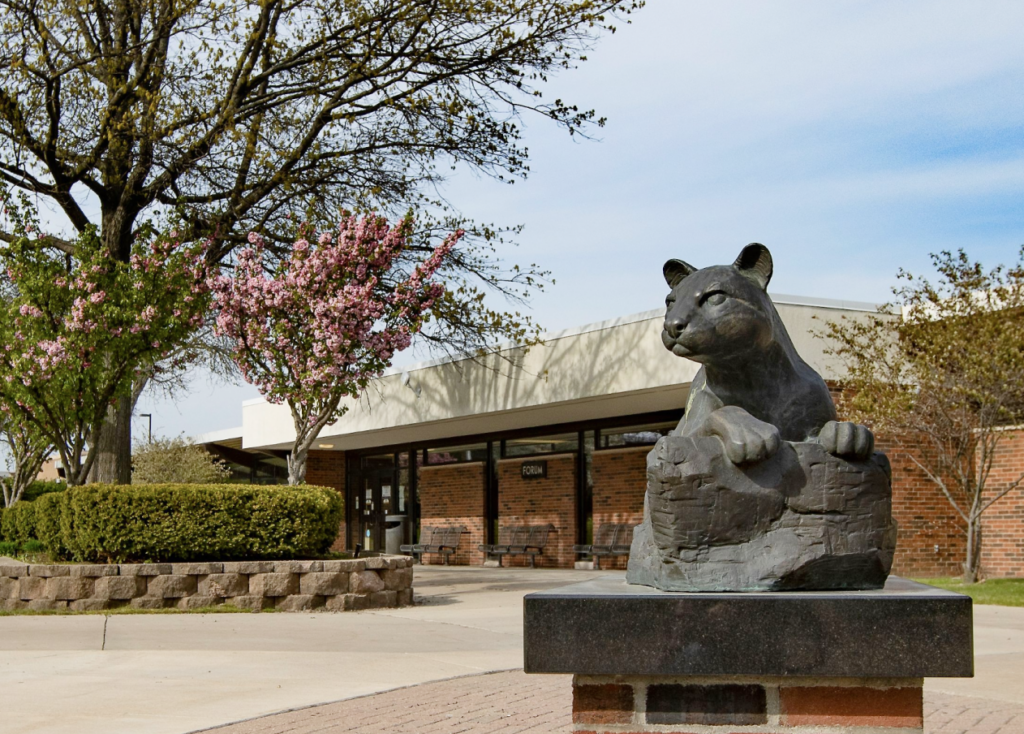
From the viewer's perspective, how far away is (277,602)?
13.5m

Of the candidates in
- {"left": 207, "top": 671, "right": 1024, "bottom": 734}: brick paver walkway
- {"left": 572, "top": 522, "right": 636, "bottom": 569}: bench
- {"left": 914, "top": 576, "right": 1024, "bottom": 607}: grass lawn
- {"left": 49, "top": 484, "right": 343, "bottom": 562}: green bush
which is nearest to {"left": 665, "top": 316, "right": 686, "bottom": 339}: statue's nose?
{"left": 207, "top": 671, "right": 1024, "bottom": 734}: brick paver walkway

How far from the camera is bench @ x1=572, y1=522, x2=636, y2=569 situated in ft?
70.1

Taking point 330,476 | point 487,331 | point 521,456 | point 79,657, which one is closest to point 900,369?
point 487,331

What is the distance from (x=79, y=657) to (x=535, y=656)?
6.67 m

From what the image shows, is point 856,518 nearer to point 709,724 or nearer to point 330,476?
point 709,724

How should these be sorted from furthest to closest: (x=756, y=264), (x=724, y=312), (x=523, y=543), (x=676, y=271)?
(x=523, y=543) → (x=676, y=271) → (x=756, y=264) → (x=724, y=312)

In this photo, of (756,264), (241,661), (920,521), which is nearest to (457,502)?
(920,521)

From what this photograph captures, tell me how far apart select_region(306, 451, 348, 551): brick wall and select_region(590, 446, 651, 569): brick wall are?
35.5ft

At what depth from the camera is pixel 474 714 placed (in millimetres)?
6859

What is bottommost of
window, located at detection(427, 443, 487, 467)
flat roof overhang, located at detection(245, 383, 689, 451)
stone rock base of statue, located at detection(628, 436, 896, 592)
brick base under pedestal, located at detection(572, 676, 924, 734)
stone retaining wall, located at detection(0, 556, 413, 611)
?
stone retaining wall, located at detection(0, 556, 413, 611)

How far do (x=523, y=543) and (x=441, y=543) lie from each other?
3168 mm

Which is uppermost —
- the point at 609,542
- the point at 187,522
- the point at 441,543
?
the point at 187,522

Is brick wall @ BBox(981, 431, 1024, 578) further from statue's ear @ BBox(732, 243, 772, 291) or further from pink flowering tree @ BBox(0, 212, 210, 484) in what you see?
statue's ear @ BBox(732, 243, 772, 291)

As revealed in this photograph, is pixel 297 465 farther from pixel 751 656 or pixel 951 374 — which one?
pixel 751 656
